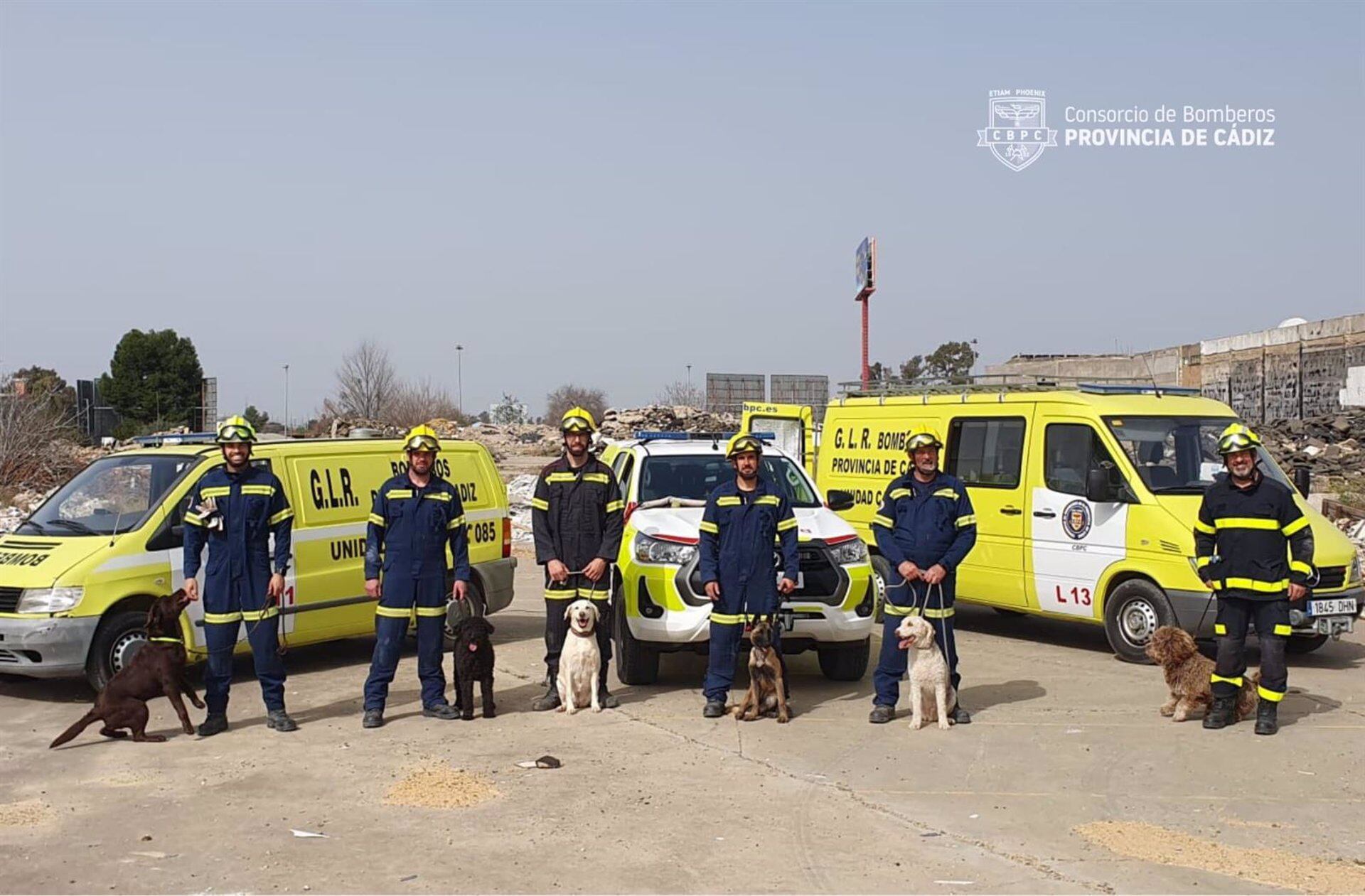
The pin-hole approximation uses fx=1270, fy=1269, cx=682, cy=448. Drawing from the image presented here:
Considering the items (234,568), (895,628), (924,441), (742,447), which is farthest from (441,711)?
(924,441)

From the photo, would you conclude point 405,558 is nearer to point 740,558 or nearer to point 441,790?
point 441,790

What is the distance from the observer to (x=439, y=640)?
28.6 feet

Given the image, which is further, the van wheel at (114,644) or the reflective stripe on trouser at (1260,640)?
the van wheel at (114,644)

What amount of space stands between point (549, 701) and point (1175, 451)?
229 inches

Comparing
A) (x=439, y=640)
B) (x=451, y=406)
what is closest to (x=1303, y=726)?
(x=439, y=640)

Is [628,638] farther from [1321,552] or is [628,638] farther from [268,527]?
[1321,552]

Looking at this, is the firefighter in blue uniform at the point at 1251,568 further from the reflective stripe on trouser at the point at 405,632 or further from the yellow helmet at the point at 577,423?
the reflective stripe on trouser at the point at 405,632

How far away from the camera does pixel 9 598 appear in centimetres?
880

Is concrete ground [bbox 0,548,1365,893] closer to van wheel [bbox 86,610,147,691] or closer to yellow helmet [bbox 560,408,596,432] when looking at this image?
van wheel [bbox 86,610,147,691]

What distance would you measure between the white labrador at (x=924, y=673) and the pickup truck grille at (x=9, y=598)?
603cm

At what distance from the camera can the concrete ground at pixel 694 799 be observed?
18.0 feet

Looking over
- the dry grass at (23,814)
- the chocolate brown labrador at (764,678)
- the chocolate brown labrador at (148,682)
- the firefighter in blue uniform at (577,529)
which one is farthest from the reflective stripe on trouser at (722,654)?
the dry grass at (23,814)

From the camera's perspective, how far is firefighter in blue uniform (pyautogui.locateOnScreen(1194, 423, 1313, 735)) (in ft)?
26.8

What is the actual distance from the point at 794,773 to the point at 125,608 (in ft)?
16.4
